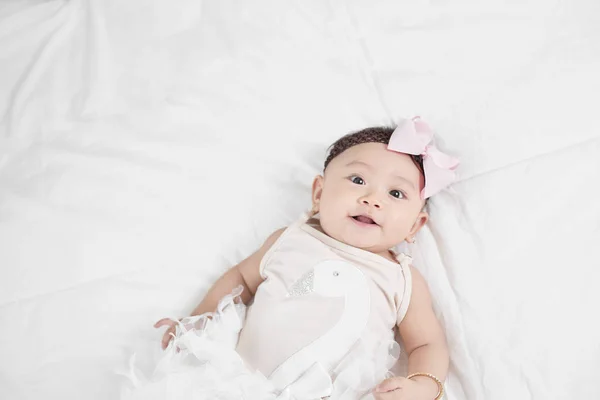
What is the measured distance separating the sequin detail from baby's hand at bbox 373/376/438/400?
0.23 meters

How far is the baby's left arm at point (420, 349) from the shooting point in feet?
3.79

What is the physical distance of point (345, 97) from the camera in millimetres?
1587

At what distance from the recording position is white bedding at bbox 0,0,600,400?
4.18 ft

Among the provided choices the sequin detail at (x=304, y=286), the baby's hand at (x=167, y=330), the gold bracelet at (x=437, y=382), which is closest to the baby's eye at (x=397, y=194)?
the sequin detail at (x=304, y=286)

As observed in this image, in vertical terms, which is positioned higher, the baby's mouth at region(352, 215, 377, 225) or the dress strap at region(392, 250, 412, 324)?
the baby's mouth at region(352, 215, 377, 225)

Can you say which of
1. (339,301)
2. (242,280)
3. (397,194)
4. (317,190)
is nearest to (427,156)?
(397,194)

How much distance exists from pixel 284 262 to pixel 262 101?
44 cm

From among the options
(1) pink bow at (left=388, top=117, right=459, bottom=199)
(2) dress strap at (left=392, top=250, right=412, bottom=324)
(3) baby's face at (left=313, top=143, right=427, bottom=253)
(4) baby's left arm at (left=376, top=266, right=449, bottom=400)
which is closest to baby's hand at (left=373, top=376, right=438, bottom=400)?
(4) baby's left arm at (left=376, top=266, right=449, bottom=400)

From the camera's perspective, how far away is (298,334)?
1.24 m

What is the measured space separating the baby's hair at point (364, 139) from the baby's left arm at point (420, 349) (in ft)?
0.77

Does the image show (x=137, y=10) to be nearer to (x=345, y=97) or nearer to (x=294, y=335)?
(x=345, y=97)

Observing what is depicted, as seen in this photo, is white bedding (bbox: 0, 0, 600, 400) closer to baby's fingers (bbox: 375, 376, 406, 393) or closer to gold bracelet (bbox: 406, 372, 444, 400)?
gold bracelet (bbox: 406, 372, 444, 400)

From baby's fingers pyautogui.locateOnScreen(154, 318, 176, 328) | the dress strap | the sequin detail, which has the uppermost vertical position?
baby's fingers pyautogui.locateOnScreen(154, 318, 176, 328)

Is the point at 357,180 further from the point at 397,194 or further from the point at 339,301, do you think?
the point at 339,301
